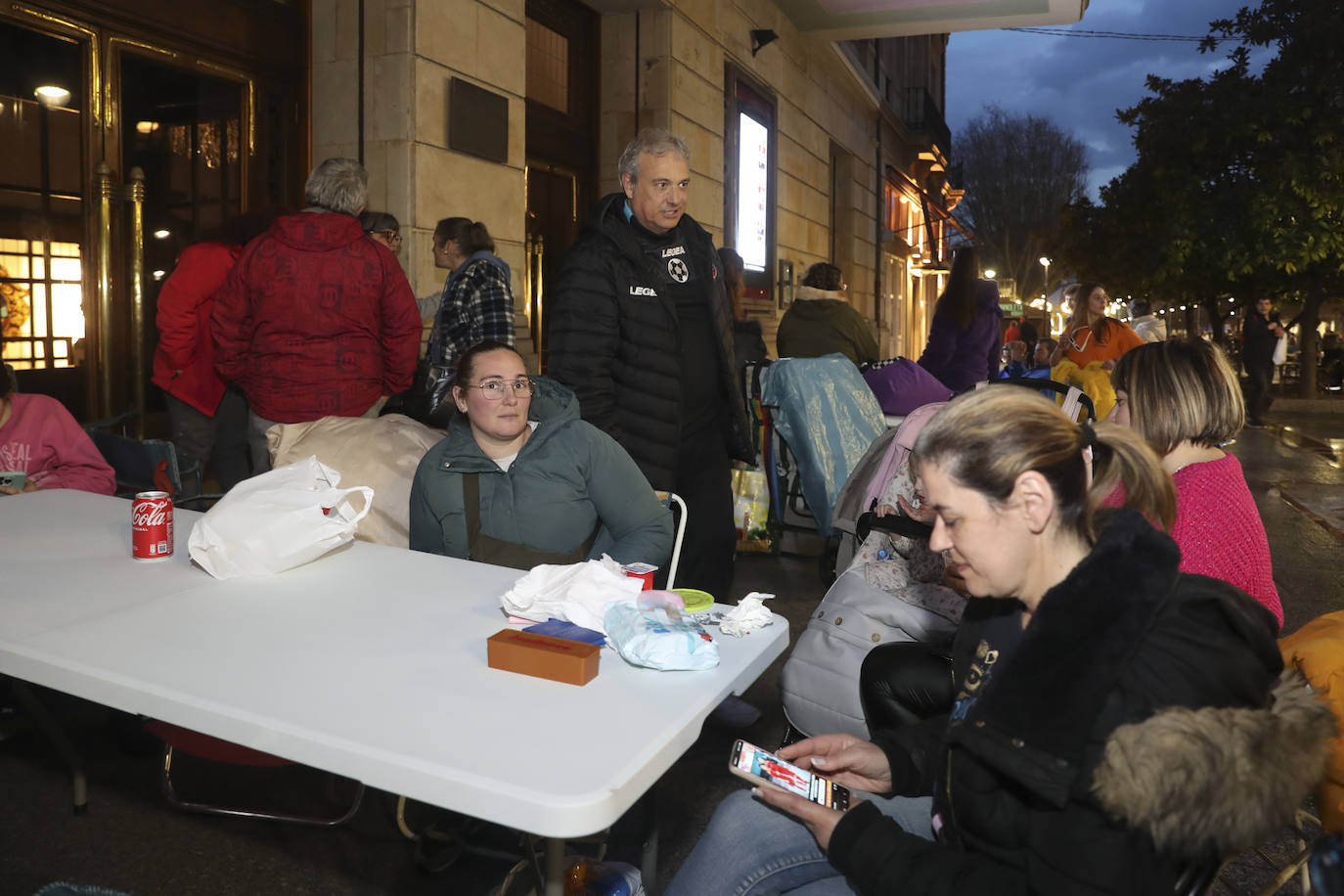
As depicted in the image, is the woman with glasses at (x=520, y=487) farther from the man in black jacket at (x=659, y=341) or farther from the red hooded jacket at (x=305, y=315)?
the red hooded jacket at (x=305, y=315)

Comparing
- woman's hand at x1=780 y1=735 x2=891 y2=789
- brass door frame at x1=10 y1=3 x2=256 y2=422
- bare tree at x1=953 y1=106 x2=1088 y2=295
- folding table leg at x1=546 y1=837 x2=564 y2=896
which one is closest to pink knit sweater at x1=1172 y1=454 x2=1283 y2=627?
woman's hand at x1=780 y1=735 x2=891 y2=789

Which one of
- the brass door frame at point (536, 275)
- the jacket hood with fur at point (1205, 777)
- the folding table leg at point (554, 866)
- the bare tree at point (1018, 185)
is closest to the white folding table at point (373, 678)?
the folding table leg at point (554, 866)

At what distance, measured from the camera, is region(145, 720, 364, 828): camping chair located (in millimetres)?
2623

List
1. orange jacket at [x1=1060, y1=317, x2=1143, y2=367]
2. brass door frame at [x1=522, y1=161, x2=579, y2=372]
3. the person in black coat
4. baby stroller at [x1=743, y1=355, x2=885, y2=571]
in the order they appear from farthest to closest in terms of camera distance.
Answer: the person in black coat
brass door frame at [x1=522, y1=161, x2=579, y2=372]
orange jacket at [x1=1060, y1=317, x2=1143, y2=367]
baby stroller at [x1=743, y1=355, x2=885, y2=571]

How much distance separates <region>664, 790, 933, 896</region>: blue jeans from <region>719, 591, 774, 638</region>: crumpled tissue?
14.0 inches

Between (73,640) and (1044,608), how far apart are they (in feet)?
5.97

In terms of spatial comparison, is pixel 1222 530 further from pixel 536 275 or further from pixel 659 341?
pixel 536 275

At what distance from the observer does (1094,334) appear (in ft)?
23.8

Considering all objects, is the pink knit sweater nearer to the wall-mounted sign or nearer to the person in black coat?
the wall-mounted sign

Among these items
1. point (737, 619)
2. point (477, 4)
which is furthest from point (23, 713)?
point (477, 4)

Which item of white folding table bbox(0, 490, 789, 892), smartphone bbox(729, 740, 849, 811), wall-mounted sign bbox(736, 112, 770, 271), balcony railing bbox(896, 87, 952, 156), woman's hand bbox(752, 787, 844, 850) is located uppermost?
balcony railing bbox(896, 87, 952, 156)

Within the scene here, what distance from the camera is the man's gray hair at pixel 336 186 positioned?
422 cm

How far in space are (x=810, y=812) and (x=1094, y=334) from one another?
628cm

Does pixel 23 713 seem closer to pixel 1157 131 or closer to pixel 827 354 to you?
pixel 827 354
